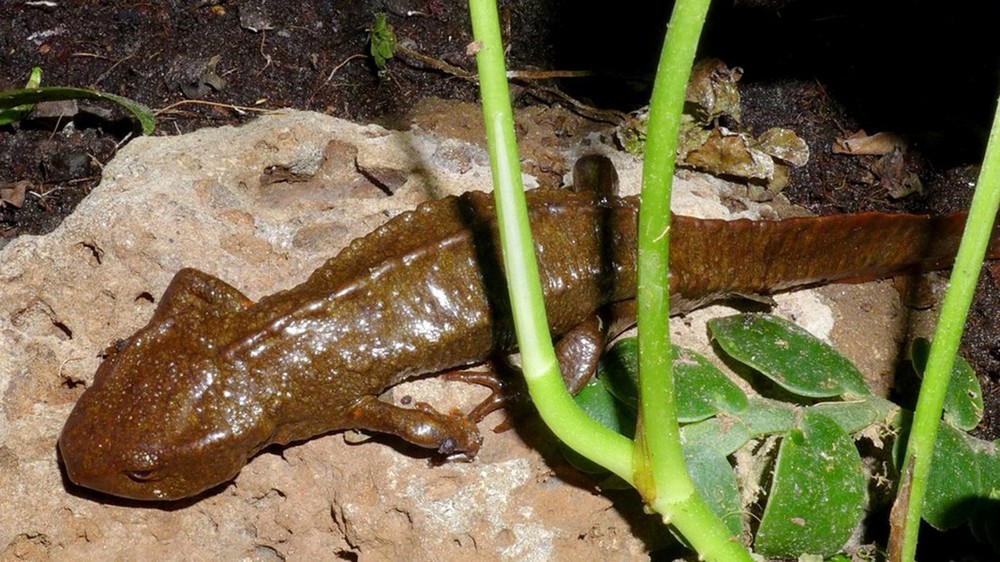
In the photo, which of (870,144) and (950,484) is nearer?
(950,484)

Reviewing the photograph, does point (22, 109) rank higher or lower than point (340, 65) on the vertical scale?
lower

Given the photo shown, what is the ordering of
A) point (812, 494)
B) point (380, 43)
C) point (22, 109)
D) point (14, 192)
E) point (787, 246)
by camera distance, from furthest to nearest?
point (380, 43)
point (22, 109)
point (14, 192)
point (787, 246)
point (812, 494)

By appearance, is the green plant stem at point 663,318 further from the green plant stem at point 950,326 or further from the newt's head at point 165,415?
the newt's head at point 165,415

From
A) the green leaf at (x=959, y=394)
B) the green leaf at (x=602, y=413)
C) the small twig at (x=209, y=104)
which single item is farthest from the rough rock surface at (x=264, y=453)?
the green leaf at (x=959, y=394)

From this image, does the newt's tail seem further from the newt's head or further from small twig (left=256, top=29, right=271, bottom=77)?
small twig (left=256, top=29, right=271, bottom=77)

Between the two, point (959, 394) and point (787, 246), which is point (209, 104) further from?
point (959, 394)

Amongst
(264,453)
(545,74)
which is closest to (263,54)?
(545,74)
